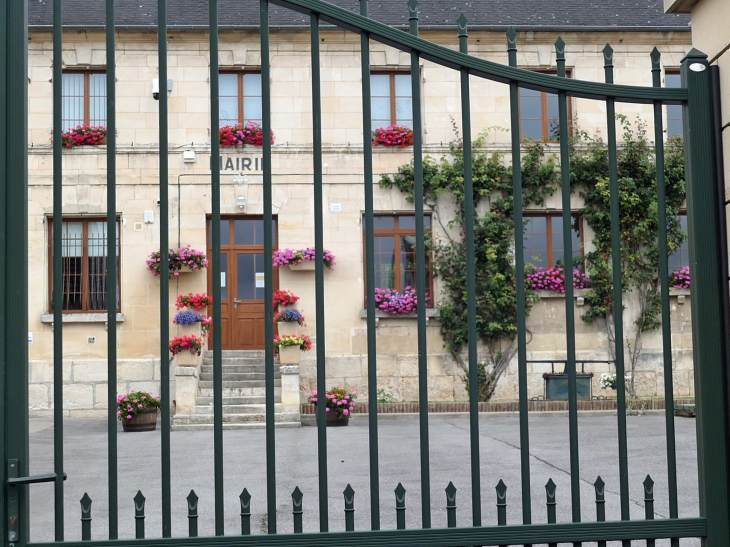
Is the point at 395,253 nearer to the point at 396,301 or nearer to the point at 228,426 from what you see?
the point at 396,301

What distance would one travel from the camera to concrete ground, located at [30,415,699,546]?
5887 mm

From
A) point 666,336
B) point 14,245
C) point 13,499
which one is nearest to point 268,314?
point 14,245

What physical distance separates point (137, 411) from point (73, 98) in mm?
6089

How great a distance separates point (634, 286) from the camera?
15305mm

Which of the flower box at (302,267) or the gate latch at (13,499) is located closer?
the gate latch at (13,499)

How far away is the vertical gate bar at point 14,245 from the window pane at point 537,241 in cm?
1331

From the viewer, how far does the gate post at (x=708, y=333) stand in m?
2.43

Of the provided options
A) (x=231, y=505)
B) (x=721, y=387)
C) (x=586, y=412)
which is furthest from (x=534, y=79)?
(x=586, y=412)

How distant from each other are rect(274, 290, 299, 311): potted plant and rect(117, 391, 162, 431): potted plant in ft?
9.24

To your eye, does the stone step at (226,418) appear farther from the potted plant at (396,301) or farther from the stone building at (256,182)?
the potted plant at (396,301)

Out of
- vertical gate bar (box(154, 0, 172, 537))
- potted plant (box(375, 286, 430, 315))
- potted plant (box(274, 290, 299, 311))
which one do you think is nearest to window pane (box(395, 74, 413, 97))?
potted plant (box(375, 286, 430, 315))

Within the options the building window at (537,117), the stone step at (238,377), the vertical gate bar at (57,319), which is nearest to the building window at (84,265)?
the stone step at (238,377)

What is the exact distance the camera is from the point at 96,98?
47.6ft

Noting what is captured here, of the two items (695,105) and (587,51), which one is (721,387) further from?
(587,51)
